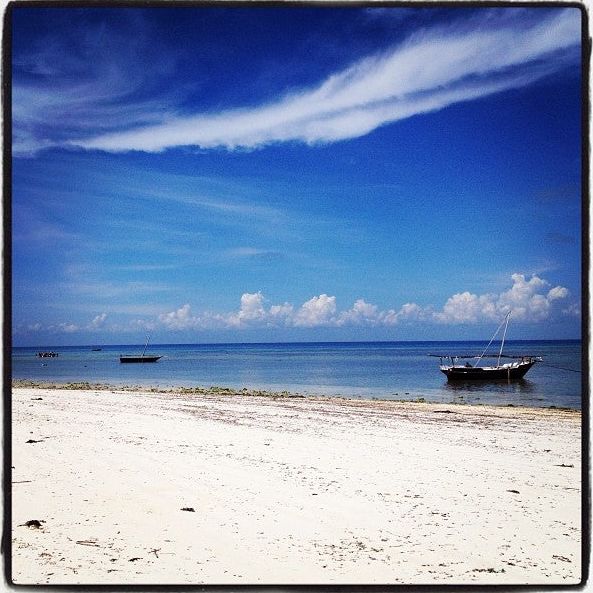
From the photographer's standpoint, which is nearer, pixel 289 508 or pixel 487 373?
pixel 289 508

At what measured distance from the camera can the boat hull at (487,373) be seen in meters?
16.5

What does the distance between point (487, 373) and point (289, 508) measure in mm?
15442

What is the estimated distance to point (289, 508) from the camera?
2898mm

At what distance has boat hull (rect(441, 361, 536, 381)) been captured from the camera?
16500 mm

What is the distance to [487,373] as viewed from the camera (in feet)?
56.1

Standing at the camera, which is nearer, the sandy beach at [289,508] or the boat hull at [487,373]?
the sandy beach at [289,508]

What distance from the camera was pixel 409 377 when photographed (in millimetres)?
18953

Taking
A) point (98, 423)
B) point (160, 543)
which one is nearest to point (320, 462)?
point (160, 543)

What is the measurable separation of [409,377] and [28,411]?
47.5 feet

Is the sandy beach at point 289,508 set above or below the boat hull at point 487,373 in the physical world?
above

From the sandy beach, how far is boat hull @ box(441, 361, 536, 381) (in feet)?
38.6

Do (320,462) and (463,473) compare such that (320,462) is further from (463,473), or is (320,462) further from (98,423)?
(98,423)

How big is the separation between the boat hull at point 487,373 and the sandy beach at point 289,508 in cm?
1177

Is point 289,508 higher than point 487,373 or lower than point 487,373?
higher
